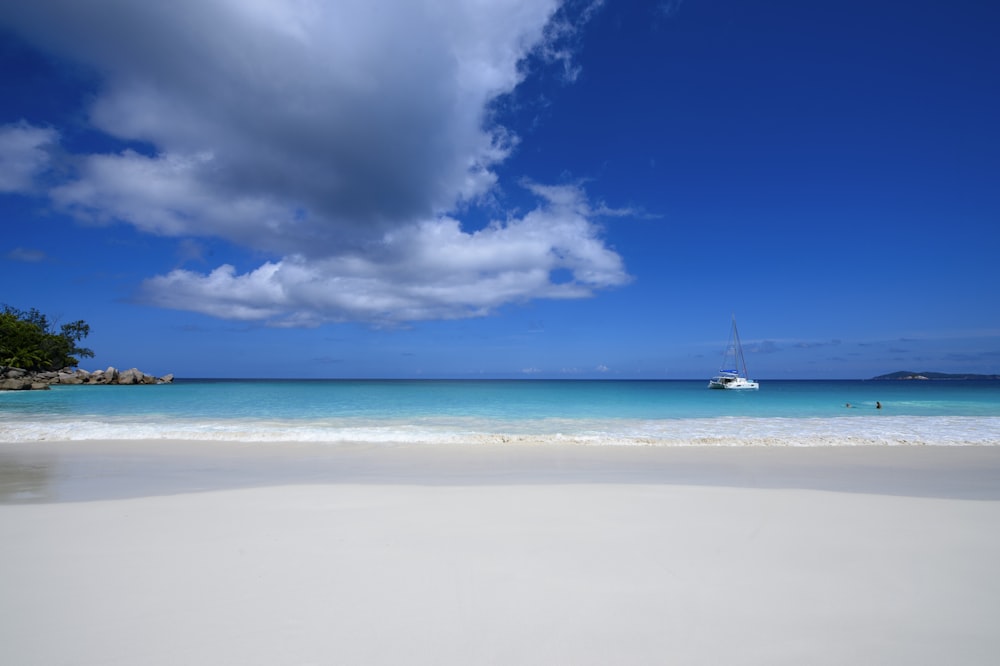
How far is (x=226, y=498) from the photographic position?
267 inches

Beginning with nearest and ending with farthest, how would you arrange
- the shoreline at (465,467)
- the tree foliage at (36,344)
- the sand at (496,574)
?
the sand at (496,574) < the shoreline at (465,467) < the tree foliage at (36,344)

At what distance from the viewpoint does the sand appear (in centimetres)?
302

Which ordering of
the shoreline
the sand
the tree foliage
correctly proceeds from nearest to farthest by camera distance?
the sand, the shoreline, the tree foliage

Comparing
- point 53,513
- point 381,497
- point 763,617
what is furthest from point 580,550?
point 53,513

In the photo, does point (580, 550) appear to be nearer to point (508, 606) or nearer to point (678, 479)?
point (508, 606)

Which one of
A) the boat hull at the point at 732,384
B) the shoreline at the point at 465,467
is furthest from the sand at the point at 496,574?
the boat hull at the point at 732,384

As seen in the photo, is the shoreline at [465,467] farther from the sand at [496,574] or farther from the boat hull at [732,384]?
the boat hull at [732,384]

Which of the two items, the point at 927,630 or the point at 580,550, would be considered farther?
the point at 580,550

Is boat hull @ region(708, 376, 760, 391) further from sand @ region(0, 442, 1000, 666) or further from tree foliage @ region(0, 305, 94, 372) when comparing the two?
tree foliage @ region(0, 305, 94, 372)

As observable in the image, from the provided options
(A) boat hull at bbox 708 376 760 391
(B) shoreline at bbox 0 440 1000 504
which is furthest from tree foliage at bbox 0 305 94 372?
(A) boat hull at bbox 708 376 760 391

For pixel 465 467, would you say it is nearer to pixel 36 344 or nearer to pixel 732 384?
pixel 732 384

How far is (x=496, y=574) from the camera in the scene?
13.3 ft

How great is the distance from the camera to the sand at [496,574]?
3.02m

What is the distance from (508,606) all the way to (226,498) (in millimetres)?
5149
